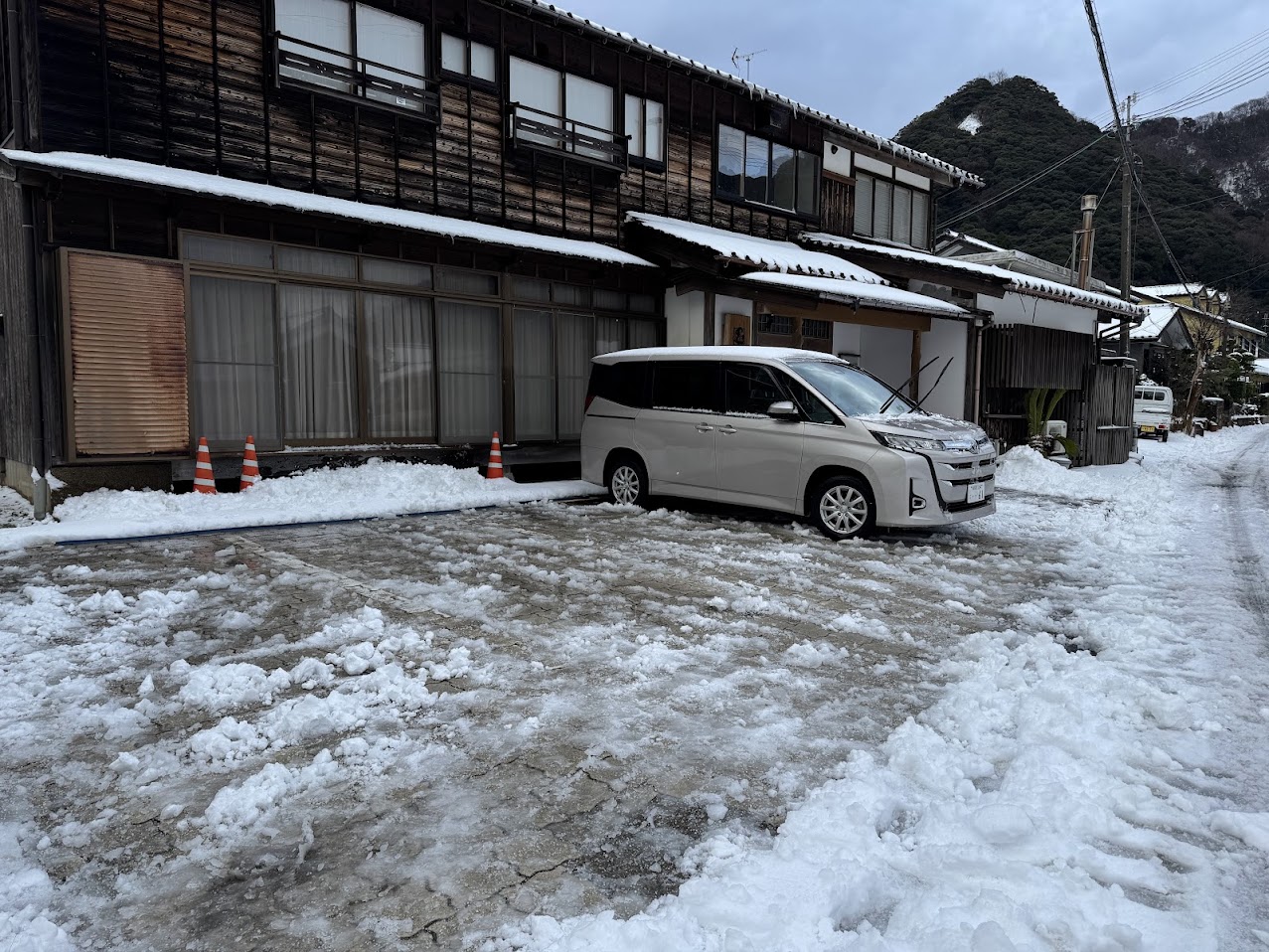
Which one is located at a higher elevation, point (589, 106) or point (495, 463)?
point (589, 106)

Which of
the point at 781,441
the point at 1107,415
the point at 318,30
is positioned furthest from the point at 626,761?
the point at 1107,415

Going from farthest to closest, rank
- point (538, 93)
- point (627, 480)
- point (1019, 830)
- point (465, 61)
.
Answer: point (538, 93) → point (465, 61) → point (627, 480) → point (1019, 830)

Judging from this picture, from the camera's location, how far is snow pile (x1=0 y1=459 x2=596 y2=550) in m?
7.49

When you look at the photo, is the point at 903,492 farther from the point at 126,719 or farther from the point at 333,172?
the point at 333,172

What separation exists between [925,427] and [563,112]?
848 cm

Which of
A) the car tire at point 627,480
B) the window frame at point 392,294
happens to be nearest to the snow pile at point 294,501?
the window frame at point 392,294

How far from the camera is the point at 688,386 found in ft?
30.4

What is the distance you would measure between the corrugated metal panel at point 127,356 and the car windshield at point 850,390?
699cm

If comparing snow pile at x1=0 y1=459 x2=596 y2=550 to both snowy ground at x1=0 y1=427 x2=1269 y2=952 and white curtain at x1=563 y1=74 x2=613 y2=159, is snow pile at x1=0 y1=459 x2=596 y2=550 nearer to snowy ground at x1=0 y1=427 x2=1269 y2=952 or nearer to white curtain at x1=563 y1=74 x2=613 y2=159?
snowy ground at x1=0 y1=427 x2=1269 y2=952

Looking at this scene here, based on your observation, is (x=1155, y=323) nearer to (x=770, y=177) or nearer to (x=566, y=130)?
(x=770, y=177)

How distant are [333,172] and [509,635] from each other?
26.8 feet

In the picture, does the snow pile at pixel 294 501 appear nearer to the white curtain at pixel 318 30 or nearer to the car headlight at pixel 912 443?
the car headlight at pixel 912 443

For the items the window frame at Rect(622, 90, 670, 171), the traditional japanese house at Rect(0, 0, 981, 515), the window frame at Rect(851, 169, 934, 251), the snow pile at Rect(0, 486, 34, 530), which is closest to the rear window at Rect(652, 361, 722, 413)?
the traditional japanese house at Rect(0, 0, 981, 515)

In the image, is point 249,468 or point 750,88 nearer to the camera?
point 249,468
